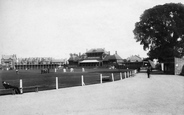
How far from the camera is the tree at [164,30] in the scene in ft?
107

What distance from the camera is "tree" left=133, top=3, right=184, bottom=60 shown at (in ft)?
107

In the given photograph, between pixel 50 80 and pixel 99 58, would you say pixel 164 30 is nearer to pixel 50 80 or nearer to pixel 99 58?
pixel 50 80

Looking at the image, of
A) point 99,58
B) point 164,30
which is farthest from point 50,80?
point 99,58

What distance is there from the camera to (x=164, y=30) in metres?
33.5

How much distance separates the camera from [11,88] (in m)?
12.2

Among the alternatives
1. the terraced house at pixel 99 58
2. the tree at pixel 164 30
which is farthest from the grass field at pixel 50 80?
the terraced house at pixel 99 58

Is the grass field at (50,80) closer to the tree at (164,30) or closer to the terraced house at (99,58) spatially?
the tree at (164,30)

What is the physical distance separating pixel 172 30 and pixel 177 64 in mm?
6623

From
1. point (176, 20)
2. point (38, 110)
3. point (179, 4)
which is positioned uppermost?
point (179, 4)

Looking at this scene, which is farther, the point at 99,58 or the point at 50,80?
the point at 99,58

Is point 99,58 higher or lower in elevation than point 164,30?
lower

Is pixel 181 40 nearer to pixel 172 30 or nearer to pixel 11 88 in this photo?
pixel 172 30

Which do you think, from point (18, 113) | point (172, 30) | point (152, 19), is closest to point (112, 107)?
point (18, 113)

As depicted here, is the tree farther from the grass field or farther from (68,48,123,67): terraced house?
(68,48,123,67): terraced house
